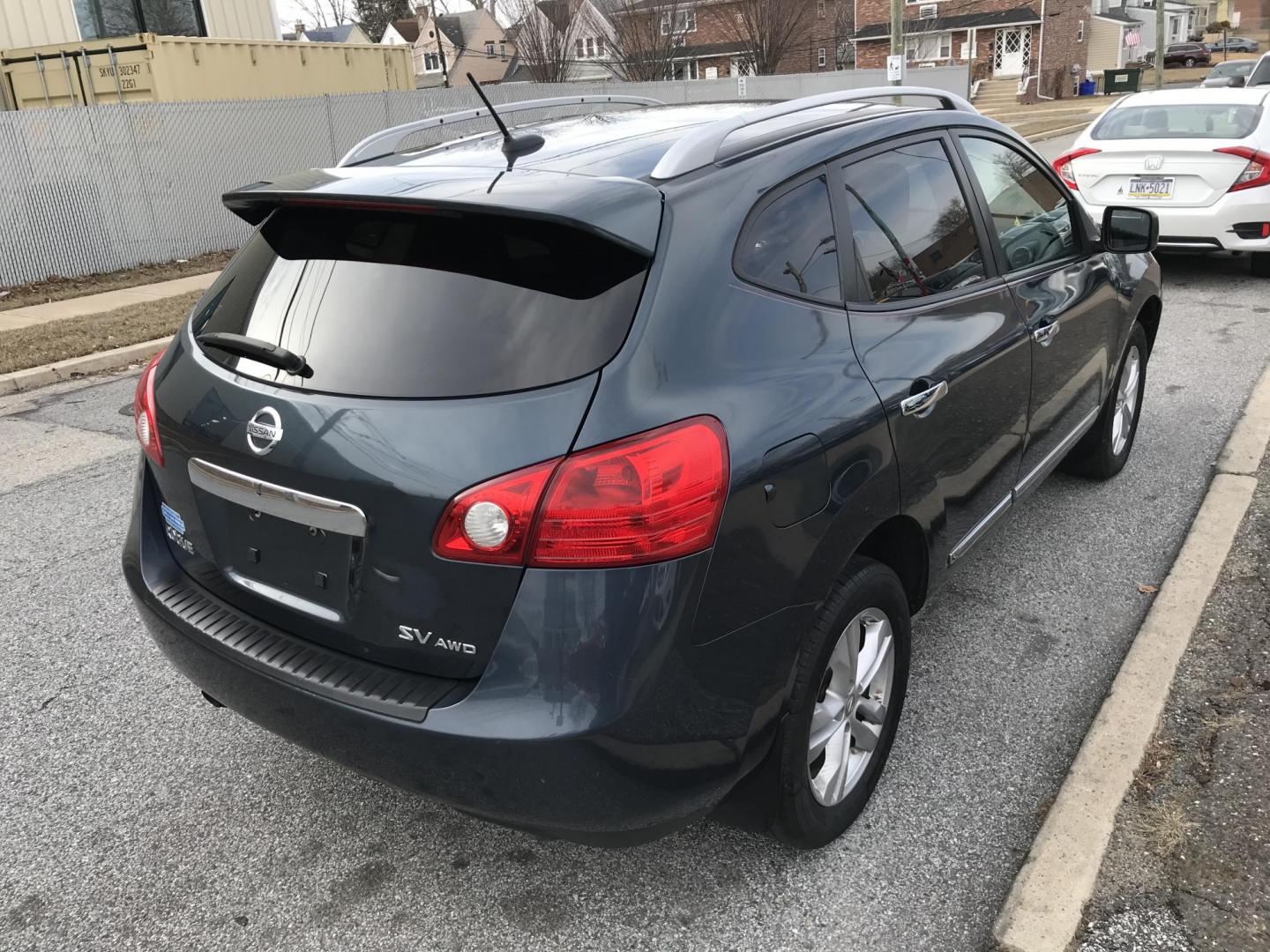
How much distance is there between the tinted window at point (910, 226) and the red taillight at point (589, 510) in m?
1.01

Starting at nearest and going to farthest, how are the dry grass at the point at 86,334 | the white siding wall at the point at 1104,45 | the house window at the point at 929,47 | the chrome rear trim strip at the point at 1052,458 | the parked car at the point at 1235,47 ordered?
the chrome rear trim strip at the point at 1052,458 < the dry grass at the point at 86,334 < the house window at the point at 929,47 < the white siding wall at the point at 1104,45 < the parked car at the point at 1235,47

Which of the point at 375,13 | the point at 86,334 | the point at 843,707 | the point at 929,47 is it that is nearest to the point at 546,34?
the point at 929,47

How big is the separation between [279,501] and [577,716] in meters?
0.83

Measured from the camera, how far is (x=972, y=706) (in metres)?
3.34

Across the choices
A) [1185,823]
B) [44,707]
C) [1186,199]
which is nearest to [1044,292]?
[1185,823]

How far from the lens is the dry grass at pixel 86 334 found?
848 centimetres

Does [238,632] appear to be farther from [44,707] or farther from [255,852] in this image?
[44,707]

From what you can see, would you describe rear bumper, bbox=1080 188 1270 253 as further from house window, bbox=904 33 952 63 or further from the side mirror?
house window, bbox=904 33 952 63

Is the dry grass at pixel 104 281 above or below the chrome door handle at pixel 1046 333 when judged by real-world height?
below

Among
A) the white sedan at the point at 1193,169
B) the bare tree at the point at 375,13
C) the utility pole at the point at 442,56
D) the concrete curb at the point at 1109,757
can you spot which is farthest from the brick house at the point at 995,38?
the concrete curb at the point at 1109,757

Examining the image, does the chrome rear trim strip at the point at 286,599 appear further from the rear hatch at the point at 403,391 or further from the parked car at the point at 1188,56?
the parked car at the point at 1188,56

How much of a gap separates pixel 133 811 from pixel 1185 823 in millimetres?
2839

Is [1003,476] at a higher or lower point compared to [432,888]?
higher

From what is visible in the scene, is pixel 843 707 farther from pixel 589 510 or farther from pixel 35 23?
pixel 35 23
